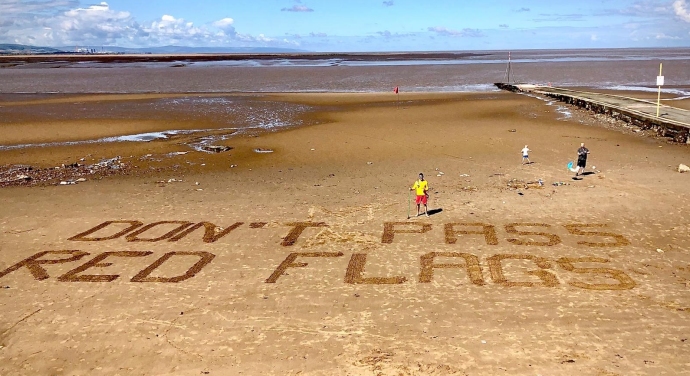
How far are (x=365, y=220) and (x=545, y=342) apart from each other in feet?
21.7

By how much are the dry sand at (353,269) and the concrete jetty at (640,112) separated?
3.22 m

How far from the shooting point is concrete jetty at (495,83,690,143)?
23922 millimetres

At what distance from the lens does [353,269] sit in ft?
36.6

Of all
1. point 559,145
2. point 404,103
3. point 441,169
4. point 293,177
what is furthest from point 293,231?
point 404,103

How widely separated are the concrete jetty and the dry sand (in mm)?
3219

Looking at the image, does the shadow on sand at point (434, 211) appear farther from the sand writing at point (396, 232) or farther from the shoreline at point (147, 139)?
the shoreline at point (147, 139)

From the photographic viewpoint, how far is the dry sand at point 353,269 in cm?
812

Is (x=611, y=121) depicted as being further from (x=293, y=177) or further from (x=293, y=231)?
(x=293, y=231)

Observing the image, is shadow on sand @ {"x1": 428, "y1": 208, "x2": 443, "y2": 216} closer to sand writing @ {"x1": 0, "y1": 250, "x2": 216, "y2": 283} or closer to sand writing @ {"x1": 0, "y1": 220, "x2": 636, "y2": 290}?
sand writing @ {"x1": 0, "y1": 220, "x2": 636, "y2": 290}

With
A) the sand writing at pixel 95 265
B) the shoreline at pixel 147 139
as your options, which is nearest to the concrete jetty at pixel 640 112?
the shoreline at pixel 147 139

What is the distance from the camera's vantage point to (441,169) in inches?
774

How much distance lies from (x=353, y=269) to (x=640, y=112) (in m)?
24.0

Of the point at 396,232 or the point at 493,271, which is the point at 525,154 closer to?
the point at 396,232

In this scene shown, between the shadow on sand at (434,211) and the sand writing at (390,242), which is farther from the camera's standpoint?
the shadow on sand at (434,211)
